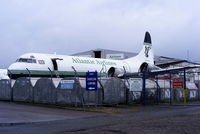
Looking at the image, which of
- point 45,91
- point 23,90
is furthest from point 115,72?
point 45,91

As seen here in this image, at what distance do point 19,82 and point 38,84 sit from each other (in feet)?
6.91

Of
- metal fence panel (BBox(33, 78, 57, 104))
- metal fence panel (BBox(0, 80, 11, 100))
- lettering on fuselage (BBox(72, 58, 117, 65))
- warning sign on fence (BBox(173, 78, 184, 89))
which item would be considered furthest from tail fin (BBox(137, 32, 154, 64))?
metal fence panel (BBox(33, 78, 57, 104))

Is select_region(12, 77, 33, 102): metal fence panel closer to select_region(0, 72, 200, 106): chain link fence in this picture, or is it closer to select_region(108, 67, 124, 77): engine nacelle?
select_region(0, 72, 200, 106): chain link fence

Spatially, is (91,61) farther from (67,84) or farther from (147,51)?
(147,51)

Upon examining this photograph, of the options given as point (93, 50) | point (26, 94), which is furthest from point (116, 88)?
point (93, 50)

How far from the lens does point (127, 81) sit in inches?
1030

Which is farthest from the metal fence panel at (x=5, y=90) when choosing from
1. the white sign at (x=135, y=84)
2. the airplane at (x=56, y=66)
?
the white sign at (x=135, y=84)

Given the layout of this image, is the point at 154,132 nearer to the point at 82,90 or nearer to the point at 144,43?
the point at 82,90

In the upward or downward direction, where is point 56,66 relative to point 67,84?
upward

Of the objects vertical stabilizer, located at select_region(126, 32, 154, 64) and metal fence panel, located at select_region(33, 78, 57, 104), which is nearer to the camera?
metal fence panel, located at select_region(33, 78, 57, 104)

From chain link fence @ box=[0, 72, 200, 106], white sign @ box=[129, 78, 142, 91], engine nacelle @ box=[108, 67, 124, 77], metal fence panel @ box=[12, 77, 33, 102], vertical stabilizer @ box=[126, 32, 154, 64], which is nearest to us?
chain link fence @ box=[0, 72, 200, 106]

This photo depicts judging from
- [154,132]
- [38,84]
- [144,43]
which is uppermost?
[144,43]

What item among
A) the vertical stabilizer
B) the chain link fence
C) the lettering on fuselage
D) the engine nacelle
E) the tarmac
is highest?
the vertical stabilizer

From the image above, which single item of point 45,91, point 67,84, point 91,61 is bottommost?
point 45,91
